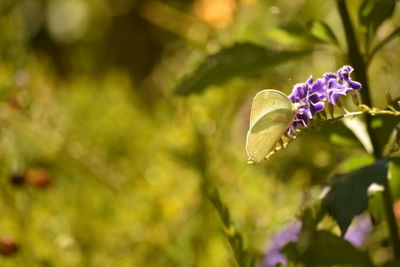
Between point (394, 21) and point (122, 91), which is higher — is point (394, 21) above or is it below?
above

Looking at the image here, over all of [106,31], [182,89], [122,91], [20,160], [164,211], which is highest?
[182,89]

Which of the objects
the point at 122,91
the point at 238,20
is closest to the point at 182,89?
the point at 238,20

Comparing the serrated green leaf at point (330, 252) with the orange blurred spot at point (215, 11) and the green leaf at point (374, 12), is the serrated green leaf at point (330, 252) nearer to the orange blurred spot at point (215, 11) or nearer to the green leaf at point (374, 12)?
the green leaf at point (374, 12)

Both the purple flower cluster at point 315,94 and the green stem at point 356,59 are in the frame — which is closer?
the purple flower cluster at point 315,94

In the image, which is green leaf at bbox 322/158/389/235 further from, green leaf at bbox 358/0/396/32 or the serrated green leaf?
green leaf at bbox 358/0/396/32

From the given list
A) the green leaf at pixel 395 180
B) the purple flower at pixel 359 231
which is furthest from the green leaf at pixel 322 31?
the purple flower at pixel 359 231

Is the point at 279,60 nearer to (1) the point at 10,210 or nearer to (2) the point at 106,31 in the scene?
(1) the point at 10,210

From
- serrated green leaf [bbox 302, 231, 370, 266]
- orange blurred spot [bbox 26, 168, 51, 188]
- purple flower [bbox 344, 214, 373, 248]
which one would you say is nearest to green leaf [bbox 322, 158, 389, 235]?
serrated green leaf [bbox 302, 231, 370, 266]

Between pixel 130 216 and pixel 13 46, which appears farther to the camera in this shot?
pixel 13 46
